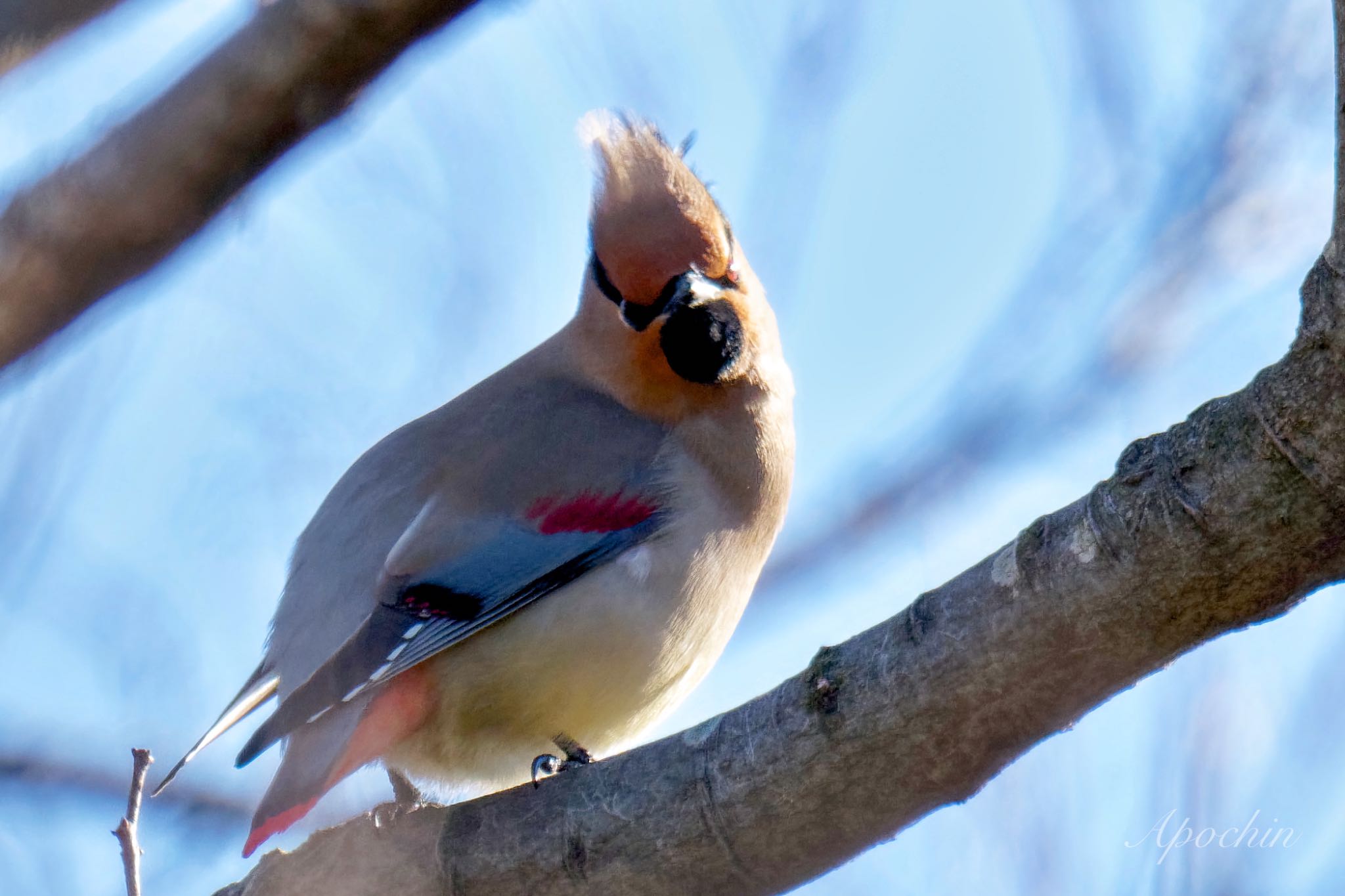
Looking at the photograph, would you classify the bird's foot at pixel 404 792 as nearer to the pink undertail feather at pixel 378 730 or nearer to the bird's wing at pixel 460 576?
the pink undertail feather at pixel 378 730

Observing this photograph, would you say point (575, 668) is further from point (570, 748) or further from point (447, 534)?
point (447, 534)

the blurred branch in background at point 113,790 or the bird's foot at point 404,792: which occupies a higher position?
the blurred branch in background at point 113,790

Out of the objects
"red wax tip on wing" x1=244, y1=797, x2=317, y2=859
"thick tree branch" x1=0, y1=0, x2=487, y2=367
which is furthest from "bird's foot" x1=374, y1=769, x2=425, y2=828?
"thick tree branch" x1=0, y1=0, x2=487, y2=367

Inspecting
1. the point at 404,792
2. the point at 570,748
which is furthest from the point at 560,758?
the point at 404,792

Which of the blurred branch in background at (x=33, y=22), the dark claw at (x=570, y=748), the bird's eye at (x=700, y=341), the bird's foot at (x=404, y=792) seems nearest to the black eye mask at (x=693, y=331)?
the bird's eye at (x=700, y=341)

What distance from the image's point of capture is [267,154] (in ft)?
7.32

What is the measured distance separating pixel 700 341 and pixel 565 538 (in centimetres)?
72

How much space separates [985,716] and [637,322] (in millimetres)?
2182

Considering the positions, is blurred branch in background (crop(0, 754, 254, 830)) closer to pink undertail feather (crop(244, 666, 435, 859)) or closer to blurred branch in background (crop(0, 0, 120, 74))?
pink undertail feather (crop(244, 666, 435, 859))

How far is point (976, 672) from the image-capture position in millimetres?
2127

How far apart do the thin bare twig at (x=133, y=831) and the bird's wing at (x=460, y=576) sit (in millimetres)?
583

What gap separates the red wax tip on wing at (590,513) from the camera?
3.69 metres

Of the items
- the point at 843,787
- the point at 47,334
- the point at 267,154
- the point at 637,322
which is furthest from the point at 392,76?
the point at 637,322

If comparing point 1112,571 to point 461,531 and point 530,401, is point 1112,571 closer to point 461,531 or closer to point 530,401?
point 461,531
